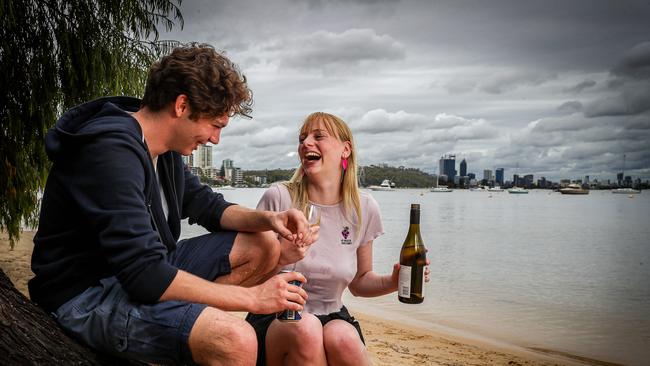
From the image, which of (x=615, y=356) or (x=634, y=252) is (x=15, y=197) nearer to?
(x=615, y=356)

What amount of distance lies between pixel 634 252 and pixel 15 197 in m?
26.5

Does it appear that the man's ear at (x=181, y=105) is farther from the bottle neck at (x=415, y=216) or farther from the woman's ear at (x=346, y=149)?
the bottle neck at (x=415, y=216)

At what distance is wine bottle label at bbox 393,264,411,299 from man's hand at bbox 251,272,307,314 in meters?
0.81

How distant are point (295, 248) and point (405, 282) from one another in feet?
2.00

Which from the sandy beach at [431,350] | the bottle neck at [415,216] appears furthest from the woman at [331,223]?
the sandy beach at [431,350]

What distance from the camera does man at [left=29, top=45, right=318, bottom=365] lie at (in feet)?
5.83

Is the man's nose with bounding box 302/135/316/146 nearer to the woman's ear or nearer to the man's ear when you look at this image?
the woman's ear

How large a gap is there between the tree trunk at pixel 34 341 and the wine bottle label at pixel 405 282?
1.38m

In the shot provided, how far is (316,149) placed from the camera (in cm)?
302

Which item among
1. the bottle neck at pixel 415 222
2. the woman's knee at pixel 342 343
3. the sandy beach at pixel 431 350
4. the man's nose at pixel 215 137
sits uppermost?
the man's nose at pixel 215 137

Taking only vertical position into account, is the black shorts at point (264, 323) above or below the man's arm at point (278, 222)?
below

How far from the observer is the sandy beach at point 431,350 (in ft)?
20.0

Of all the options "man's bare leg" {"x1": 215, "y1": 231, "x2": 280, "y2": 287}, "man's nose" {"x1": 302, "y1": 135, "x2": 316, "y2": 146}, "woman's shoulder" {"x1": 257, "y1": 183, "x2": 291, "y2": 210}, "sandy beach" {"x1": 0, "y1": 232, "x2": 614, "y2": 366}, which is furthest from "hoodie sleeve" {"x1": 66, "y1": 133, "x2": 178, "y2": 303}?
"sandy beach" {"x1": 0, "y1": 232, "x2": 614, "y2": 366}

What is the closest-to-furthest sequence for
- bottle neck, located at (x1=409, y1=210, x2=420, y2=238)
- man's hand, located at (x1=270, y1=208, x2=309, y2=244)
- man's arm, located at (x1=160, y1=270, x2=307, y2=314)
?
man's arm, located at (x1=160, y1=270, x2=307, y2=314), man's hand, located at (x1=270, y1=208, x2=309, y2=244), bottle neck, located at (x1=409, y1=210, x2=420, y2=238)
